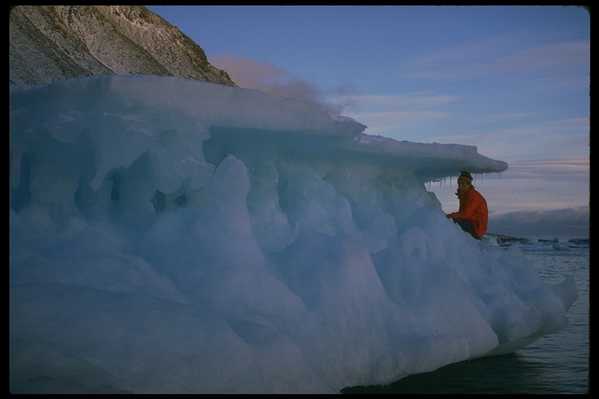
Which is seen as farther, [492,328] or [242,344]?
[492,328]

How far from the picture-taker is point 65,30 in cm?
1223

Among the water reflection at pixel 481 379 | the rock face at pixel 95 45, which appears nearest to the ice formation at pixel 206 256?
the water reflection at pixel 481 379

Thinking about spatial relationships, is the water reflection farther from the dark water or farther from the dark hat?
the dark hat

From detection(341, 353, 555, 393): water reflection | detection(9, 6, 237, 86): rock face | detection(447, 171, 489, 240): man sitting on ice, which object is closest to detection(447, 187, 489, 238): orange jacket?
detection(447, 171, 489, 240): man sitting on ice

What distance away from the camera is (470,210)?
30.3 ft

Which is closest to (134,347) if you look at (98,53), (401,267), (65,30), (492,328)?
(401,267)

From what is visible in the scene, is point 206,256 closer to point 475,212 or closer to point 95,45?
point 475,212

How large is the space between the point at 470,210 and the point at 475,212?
0.08 metres

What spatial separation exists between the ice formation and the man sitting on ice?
183 cm

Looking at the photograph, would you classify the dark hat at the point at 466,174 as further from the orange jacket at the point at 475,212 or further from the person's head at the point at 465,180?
the orange jacket at the point at 475,212

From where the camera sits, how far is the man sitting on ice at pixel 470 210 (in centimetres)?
919

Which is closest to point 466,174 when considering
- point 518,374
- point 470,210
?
point 470,210

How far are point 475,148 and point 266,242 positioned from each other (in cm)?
359

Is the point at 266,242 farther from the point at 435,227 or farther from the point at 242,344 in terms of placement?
the point at 435,227
